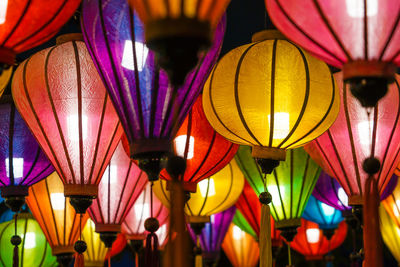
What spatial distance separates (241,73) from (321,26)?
2.95ft

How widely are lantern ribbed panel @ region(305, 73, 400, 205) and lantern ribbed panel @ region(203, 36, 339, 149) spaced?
0.15m

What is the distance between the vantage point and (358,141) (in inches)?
125

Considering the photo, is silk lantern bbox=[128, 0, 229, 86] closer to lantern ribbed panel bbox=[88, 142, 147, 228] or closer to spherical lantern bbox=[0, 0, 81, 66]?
spherical lantern bbox=[0, 0, 81, 66]

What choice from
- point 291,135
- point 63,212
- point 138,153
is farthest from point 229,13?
point 138,153

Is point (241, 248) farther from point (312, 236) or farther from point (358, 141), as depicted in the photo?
point (358, 141)

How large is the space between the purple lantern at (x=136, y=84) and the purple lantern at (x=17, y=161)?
1090 millimetres

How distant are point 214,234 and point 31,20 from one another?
10.8 feet

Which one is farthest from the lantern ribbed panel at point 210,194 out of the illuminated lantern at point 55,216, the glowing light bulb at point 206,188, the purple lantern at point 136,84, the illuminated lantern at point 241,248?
the illuminated lantern at point 241,248

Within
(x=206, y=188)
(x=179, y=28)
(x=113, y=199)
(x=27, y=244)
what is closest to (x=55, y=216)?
(x=113, y=199)

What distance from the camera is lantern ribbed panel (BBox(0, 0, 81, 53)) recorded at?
7.63 ft

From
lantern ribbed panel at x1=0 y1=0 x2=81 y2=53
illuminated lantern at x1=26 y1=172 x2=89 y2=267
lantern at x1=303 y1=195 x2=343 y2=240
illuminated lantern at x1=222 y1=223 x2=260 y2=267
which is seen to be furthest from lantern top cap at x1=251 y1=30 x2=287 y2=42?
illuminated lantern at x1=222 y1=223 x2=260 y2=267

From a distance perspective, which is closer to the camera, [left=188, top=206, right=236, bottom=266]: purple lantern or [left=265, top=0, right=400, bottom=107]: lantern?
[left=265, top=0, right=400, bottom=107]: lantern

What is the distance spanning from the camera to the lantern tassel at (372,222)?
7.03ft

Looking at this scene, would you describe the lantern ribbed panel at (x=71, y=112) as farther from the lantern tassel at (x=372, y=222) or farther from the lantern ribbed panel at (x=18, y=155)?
the lantern tassel at (x=372, y=222)
